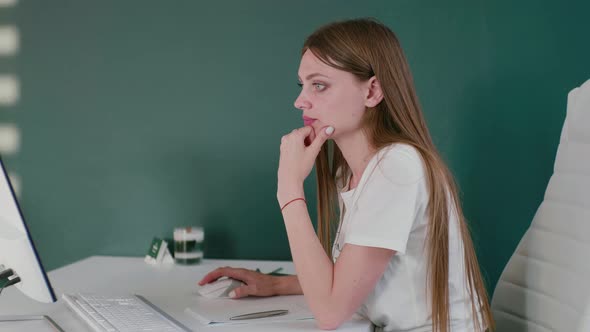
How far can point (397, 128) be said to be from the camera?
1359 mm

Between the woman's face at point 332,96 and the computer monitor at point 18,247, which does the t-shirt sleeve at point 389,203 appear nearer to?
the woman's face at point 332,96

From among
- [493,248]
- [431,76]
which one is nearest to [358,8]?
[431,76]

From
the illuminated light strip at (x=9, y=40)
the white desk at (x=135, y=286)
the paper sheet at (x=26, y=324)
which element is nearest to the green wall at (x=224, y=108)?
the illuminated light strip at (x=9, y=40)

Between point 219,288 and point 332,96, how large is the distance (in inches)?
20.3

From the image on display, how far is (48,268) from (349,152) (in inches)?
50.0

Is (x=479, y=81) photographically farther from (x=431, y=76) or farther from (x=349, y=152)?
(x=349, y=152)

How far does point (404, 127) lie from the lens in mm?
1330

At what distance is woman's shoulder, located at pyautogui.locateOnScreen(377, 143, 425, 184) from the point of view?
4.02ft

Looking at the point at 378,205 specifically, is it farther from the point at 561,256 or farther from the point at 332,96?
the point at 561,256

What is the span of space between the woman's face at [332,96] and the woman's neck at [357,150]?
20mm

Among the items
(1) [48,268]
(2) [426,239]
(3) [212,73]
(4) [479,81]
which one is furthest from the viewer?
(1) [48,268]

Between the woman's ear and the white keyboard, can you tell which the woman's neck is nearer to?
the woman's ear

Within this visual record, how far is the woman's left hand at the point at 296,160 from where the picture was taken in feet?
4.35

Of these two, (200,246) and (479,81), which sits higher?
(479,81)
